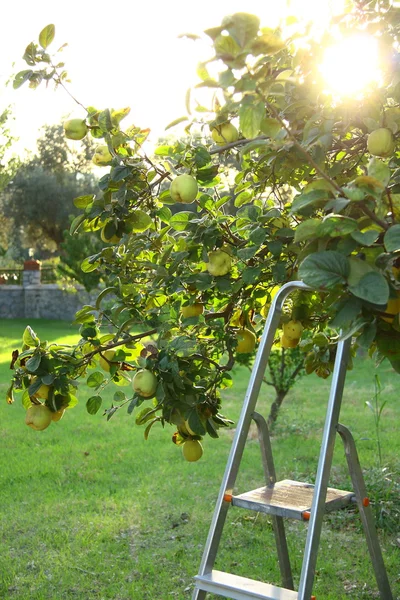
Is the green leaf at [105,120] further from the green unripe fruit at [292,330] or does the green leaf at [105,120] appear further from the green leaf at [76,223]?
the green unripe fruit at [292,330]

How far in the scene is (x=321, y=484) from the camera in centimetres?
182

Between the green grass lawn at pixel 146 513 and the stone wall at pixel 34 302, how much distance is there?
33.7 feet

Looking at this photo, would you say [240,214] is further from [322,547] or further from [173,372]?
[322,547]

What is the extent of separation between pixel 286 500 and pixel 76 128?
1178 mm

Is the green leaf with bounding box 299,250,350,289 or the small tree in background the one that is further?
the small tree in background

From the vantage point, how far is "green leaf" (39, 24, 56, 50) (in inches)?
76.4

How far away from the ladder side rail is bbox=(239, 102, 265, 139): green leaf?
573 mm

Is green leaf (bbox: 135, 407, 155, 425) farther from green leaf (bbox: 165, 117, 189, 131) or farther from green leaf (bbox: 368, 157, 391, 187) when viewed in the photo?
green leaf (bbox: 368, 157, 391, 187)

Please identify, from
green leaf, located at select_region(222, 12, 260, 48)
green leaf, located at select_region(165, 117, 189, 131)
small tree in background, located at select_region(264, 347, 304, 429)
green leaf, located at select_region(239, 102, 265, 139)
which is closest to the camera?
green leaf, located at select_region(222, 12, 260, 48)

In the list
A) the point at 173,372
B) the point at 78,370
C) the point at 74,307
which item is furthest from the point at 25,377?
the point at 74,307

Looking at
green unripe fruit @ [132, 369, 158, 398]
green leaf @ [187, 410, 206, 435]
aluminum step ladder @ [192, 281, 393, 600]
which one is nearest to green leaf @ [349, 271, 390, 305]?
aluminum step ladder @ [192, 281, 393, 600]

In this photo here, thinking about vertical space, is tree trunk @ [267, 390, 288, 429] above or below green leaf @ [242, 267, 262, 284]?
below

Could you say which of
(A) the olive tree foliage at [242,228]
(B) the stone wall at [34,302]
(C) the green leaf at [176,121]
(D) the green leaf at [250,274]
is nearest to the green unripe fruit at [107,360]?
(A) the olive tree foliage at [242,228]

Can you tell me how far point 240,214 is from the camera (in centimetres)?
207
